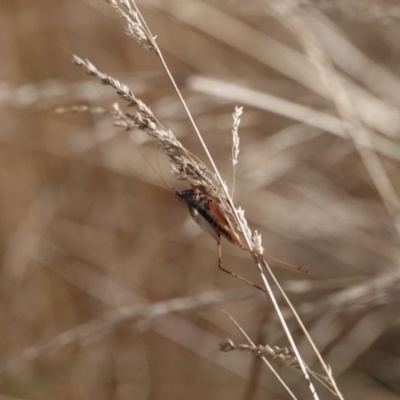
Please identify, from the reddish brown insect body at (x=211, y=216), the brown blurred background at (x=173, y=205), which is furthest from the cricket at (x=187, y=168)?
Result: the brown blurred background at (x=173, y=205)

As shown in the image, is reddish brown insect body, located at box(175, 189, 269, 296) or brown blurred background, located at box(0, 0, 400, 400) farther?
brown blurred background, located at box(0, 0, 400, 400)

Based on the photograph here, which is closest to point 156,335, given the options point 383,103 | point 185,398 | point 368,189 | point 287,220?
point 185,398

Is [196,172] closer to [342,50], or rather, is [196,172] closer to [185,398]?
[342,50]

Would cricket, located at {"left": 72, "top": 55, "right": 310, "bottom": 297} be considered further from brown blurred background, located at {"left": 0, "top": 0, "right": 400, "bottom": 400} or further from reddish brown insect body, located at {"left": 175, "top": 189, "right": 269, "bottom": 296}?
brown blurred background, located at {"left": 0, "top": 0, "right": 400, "bottom": 400}

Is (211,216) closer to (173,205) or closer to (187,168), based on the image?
(187,168)

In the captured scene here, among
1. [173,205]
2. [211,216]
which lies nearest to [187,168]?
[211,216]

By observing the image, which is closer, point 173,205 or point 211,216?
point 211,216

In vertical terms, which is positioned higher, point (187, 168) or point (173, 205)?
point (187, 168)

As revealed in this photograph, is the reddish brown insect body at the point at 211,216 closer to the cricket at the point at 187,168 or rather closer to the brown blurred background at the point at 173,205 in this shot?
→ the cricket at the point at 187,168

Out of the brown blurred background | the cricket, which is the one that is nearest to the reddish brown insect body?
the cricket
